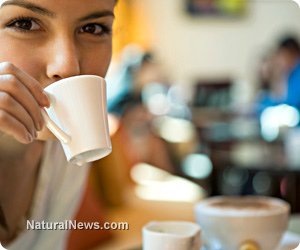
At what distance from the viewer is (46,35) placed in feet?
1.17

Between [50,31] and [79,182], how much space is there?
276 millimetres

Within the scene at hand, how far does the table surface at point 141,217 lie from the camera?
53 centimetres

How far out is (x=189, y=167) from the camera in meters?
1.88

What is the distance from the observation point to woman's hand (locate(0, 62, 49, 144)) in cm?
31

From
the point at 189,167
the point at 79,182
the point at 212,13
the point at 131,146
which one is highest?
the point at 212,13

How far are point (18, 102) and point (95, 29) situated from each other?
0.35ft

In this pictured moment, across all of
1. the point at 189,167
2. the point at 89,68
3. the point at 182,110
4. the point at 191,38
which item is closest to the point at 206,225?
the point at 89,68

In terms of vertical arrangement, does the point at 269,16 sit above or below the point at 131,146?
above

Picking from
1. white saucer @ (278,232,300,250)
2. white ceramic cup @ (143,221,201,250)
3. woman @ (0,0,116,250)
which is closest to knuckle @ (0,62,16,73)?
woman @ (0,0,116,250)

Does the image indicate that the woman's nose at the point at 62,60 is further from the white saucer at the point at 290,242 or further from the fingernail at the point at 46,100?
the white saucer at the point at 290,242

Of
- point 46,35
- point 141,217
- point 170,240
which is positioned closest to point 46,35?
point 46,35

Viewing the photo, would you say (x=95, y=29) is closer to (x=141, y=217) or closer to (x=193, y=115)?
(x=141, y=217)

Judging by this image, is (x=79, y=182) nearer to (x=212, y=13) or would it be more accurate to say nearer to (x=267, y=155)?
(x=267, y=155)

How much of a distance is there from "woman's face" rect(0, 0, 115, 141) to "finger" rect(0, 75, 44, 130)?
43 millimetres
